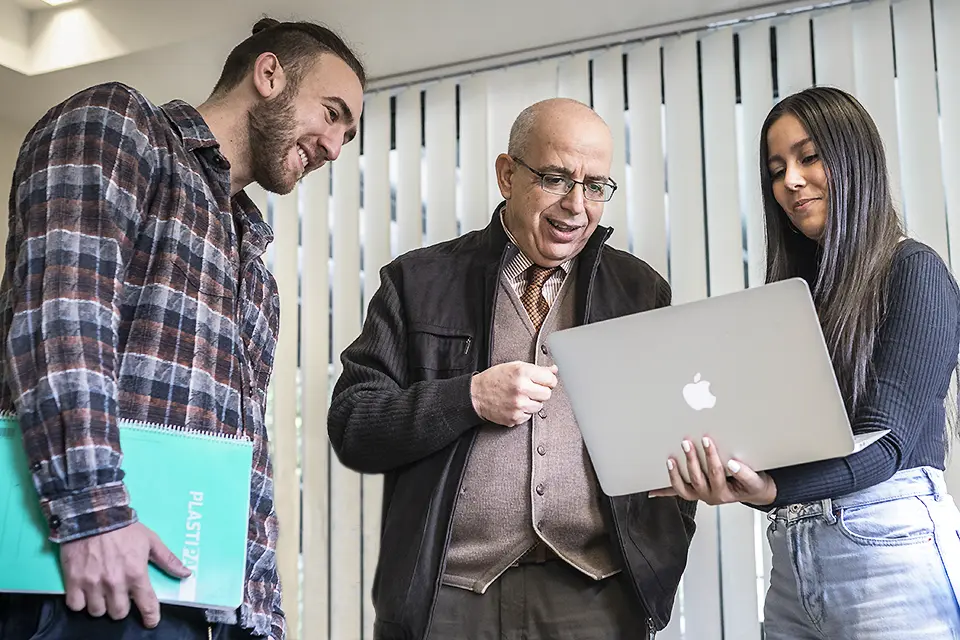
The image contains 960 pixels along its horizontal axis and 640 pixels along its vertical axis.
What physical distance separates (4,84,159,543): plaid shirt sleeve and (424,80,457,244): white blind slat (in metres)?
1.91

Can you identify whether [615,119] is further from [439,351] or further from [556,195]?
[439,351]

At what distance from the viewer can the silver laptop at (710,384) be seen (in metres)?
1.46

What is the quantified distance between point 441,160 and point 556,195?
137cm

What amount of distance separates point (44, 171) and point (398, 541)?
0.91m

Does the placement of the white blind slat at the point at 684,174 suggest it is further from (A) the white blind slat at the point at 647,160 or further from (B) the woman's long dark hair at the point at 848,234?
(B) the woman's long dark hair at the point at 848,234

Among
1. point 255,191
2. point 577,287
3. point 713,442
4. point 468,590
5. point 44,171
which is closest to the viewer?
point 44,171

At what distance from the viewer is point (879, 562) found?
1521 millimetres

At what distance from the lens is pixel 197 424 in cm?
142

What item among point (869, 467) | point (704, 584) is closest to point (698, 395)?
point (869, 467)

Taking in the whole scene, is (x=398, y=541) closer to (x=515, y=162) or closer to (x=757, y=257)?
(x=515, y=162)

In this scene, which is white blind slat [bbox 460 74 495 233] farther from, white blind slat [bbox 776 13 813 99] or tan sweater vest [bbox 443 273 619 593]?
tan sweater vest [bbox 443 273 619 593]

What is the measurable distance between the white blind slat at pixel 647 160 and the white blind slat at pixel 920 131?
2.18 ft

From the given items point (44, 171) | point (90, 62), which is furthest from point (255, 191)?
point (44, 171)

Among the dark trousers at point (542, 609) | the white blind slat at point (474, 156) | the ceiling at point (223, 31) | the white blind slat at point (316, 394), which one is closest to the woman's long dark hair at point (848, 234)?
the dark trousers at point (542, 609)
